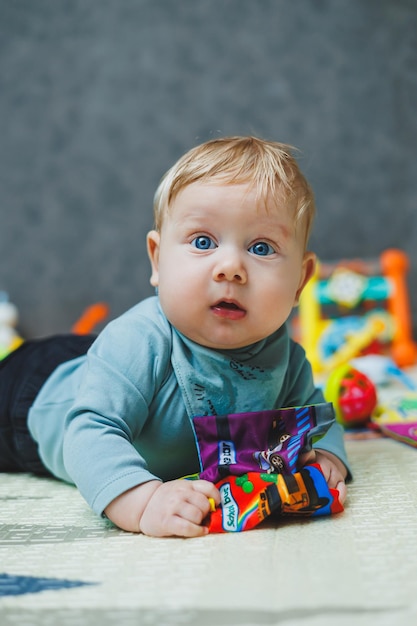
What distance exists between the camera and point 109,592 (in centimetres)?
49

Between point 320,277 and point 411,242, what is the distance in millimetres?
323

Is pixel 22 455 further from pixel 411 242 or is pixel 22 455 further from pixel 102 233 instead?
pixel 411 242

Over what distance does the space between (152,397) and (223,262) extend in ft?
0.54

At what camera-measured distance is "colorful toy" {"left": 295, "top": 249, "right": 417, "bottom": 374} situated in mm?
1849

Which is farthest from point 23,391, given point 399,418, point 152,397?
point 399,418

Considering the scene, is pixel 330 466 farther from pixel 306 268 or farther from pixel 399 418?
pixel 399 418

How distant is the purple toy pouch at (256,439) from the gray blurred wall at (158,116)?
157 cm

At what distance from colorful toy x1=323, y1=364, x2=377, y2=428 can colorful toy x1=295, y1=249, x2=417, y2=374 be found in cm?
A: 68

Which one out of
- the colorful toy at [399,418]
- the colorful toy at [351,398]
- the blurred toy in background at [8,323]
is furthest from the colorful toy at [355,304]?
the blurred toy in background at [8,323]

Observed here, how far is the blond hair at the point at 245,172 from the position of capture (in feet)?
Answer: 2.38

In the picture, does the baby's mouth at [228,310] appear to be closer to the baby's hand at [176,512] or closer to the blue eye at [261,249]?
the blue eye at [261,249]

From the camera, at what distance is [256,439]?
0.71 metres

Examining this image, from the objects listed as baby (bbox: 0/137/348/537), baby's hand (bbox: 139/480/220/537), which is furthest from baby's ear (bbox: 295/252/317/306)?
baby's hand (bbox: 139/480/220/537)

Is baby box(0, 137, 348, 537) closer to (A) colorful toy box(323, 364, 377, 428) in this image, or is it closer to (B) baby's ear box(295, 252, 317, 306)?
(B) baby's ear box(295, 252, 317, 306)
